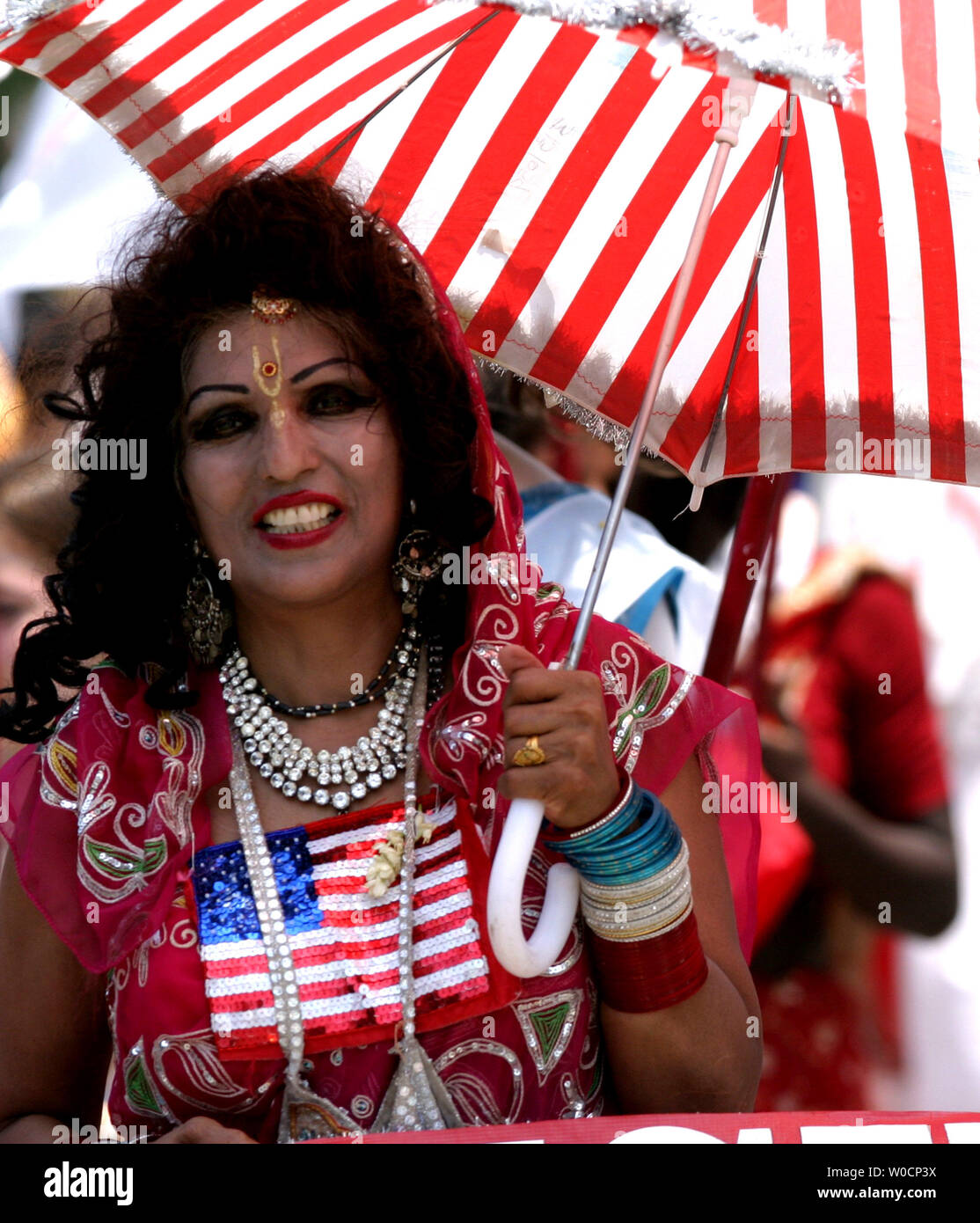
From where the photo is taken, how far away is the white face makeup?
6.81 feet

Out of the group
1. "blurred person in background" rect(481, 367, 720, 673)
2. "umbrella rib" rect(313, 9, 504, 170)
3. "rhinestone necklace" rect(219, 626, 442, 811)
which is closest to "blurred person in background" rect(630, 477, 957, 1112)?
"blurred person in background" rect(481, 367, 720, 673)

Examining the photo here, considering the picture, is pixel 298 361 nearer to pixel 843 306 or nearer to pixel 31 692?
pixel 31 692

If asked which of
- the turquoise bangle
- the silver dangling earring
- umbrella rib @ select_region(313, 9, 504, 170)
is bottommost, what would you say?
the turquoise bangle

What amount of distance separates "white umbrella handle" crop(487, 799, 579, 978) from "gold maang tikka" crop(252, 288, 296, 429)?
680mm

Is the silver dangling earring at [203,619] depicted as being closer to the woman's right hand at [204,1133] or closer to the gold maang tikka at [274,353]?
the gold maang tikka at [274,353]

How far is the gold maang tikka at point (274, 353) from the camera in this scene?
211 centimetres

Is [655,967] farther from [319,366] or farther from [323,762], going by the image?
[319,366]

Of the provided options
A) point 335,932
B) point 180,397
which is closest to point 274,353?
point 180,397

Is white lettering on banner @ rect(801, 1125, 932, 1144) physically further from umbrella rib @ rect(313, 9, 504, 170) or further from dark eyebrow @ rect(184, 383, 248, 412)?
umbrella rib @ rect(313, 9, 504, 170)

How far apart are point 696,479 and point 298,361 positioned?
2.39 feet

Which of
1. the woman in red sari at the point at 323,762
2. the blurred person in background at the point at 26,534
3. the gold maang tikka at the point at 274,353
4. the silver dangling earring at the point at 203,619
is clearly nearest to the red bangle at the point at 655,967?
the woman in red sari at the point at 323,762

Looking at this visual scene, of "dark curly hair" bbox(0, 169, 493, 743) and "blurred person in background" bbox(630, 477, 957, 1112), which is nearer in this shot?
"dark curly hair" bbox(0, 169, 493, 743)

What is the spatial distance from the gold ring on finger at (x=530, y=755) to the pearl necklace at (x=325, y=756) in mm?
422

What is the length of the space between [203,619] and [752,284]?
3.23 ft
